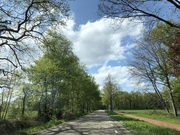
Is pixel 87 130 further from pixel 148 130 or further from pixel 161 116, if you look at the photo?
pixel 161 116

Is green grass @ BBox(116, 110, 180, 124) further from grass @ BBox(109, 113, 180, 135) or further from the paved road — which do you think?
the paved road

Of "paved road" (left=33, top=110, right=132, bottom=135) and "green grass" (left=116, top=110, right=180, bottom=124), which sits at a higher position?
"green grass" (left=116, top=110, right=180, bottom=124)

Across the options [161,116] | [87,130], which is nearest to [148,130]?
[87,130]

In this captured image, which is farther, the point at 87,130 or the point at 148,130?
the point at 87,130

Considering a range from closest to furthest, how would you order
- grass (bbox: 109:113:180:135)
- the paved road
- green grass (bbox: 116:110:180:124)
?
grass (bbox: 109:113:180:135), the paved road, green grass (bbox: 116:110:180:124)

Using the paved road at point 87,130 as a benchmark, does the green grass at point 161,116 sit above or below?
above

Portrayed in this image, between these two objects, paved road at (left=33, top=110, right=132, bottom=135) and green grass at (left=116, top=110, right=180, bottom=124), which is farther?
green grass at (left=116, top=110, right=180, bottom=124)

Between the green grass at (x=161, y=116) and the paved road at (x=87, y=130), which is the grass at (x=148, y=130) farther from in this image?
the green grass at (x=161, y=116)

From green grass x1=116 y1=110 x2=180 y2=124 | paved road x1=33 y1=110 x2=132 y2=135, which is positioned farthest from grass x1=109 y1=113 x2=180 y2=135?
green grass x1=116 y1=110 x2=180 y2=124

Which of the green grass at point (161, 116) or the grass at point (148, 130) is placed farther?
the green grass at point (161, 116)

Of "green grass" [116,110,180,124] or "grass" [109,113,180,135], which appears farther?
"green grass" [116,110,180,124]

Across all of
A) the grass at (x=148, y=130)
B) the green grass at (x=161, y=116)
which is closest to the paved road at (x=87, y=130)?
the grass at (x=148, y=130)

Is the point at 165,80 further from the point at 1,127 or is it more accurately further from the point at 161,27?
the point at 1,127

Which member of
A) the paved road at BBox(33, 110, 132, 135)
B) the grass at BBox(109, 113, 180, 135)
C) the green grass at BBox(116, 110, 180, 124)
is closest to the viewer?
the grass at BBox(109, 113, 180, 135)
